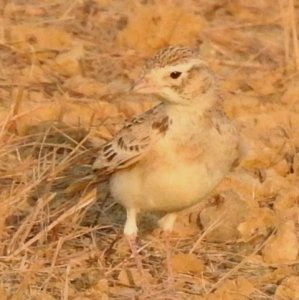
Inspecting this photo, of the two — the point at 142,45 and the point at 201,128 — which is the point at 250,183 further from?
the point at 142,45

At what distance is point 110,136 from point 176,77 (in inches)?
62.2

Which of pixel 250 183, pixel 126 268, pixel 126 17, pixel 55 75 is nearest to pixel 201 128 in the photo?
pixel 126 268

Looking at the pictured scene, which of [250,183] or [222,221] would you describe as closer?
[222,221]

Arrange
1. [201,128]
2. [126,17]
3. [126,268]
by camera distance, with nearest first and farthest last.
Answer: [201,128], [126,268], [126,17]

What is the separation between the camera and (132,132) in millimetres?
5828

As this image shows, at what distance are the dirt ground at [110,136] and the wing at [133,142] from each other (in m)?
0.26

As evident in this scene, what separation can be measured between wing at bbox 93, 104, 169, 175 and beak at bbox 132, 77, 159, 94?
16 cm

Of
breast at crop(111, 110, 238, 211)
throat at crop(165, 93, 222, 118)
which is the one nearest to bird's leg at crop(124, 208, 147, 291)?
breast at crop(111, 110, 238, 211)

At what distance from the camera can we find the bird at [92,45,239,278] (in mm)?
5582

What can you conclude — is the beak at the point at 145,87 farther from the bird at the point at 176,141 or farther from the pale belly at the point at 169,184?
the pale belly at the point at 169,184

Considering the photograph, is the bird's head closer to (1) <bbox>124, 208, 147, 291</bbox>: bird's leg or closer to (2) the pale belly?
(2) the pale belly

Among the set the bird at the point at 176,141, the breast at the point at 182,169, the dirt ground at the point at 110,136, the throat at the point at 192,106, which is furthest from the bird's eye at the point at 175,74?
the dirt ground at the point at 110,136

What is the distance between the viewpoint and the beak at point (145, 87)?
218 inches

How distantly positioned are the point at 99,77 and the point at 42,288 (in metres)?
2.68
